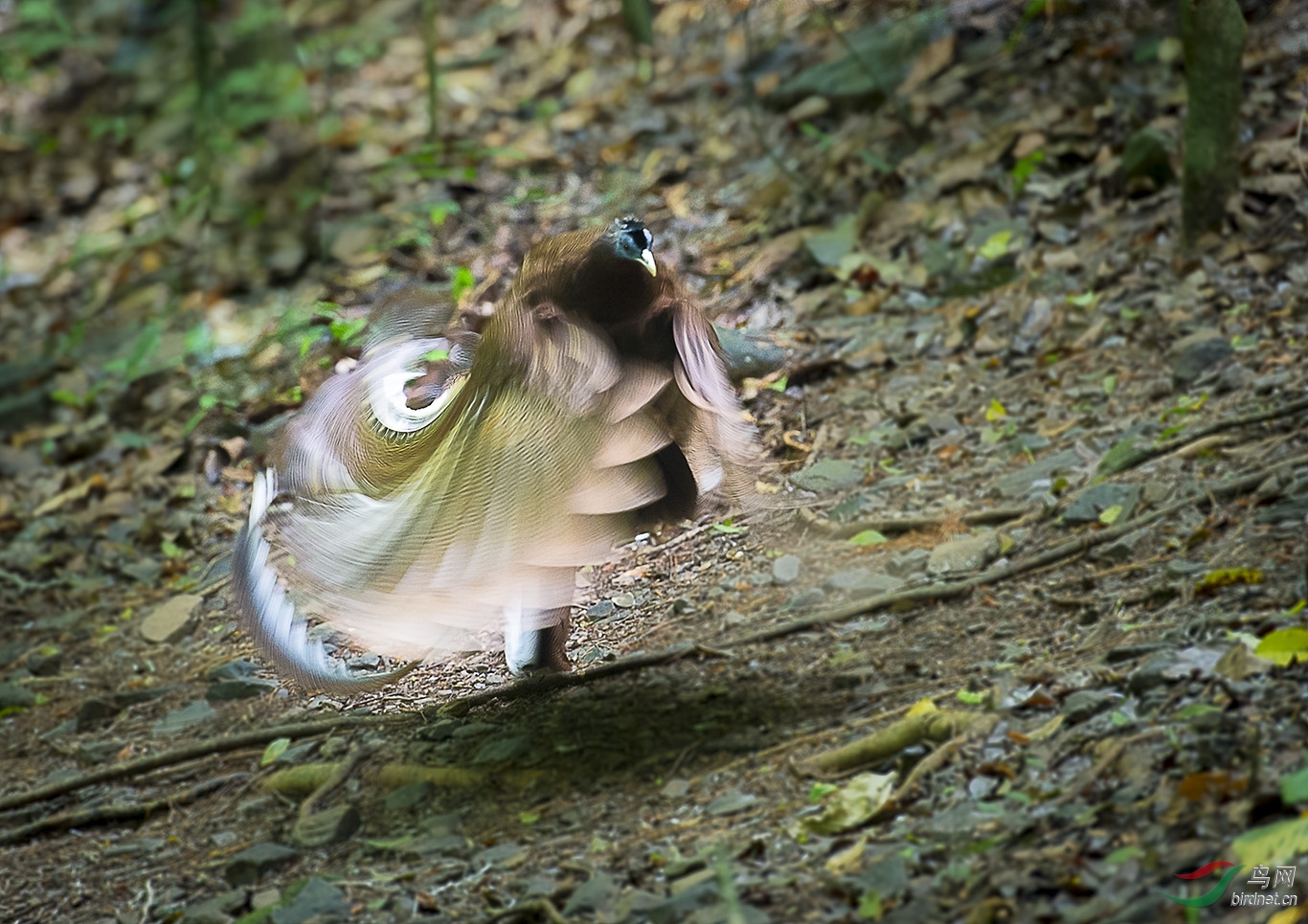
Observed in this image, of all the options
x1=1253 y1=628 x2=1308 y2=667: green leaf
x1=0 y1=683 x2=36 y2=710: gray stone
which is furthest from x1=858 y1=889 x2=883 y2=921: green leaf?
x1=0 y1=683 x2=36 y2=710: gray stone

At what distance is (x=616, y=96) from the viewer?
654 cm

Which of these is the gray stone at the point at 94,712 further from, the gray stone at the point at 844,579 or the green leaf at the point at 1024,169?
the green leaf at the point at 1024,169

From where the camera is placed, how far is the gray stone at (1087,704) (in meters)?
2.19

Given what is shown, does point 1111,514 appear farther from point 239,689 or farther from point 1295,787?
point 239,689

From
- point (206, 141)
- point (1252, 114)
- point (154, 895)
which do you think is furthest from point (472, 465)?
point (206, 141)

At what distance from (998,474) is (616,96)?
3934 millimetres

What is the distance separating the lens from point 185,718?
10.5ft

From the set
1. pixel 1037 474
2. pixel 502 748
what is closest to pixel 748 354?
pixel 1037 474

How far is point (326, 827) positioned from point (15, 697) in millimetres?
1590

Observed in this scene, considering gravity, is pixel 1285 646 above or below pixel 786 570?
below

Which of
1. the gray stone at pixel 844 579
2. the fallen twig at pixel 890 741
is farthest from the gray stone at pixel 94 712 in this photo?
the fallen twig at pixel 890 741

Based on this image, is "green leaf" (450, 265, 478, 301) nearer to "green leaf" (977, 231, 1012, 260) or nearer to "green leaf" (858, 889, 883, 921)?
"green leaf" (977, 231, 1012, 260)
